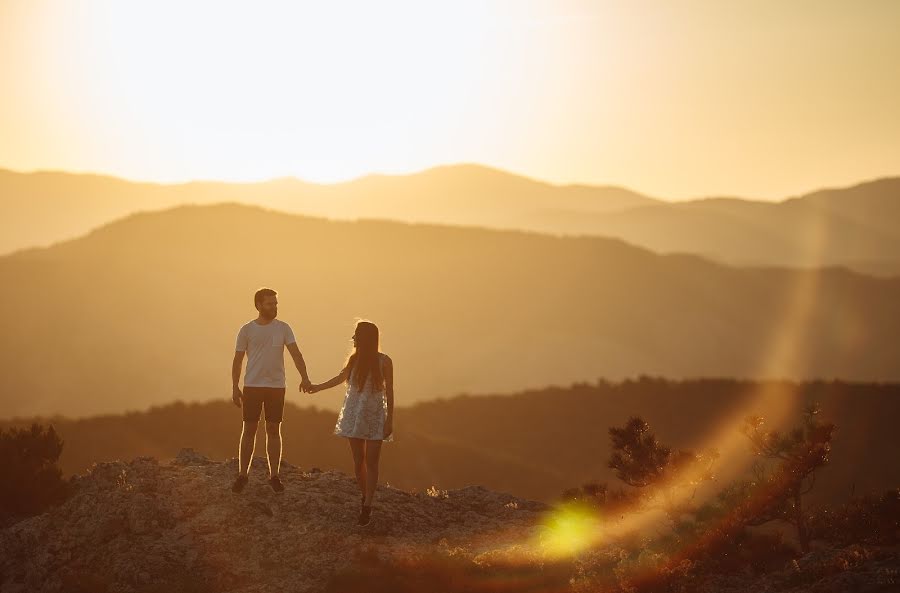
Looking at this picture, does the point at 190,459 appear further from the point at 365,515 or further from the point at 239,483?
the point at 365,515

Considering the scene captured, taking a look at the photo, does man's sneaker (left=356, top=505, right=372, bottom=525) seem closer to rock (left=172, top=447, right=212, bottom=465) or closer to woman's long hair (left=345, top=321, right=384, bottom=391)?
woman's long hair (left=345, top=321, right=384, bottom=391)

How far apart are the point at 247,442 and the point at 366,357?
231 cm

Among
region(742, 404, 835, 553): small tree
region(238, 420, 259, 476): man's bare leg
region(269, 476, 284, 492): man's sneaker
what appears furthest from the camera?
region(742, 404, 835, 553): small tree

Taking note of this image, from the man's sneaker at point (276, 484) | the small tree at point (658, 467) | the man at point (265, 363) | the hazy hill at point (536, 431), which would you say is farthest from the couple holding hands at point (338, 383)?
the hazy hill at point (536, 431)

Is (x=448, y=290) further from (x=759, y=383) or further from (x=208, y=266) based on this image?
(x=759, y=383)

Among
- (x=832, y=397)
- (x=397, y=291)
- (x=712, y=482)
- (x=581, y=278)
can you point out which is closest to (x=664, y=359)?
(x=581, y=278)

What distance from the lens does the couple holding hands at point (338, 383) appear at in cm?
1322

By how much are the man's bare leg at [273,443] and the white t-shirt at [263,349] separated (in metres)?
0.61

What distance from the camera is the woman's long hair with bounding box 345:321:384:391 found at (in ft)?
43.1

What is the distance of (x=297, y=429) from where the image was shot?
3988 centimetres

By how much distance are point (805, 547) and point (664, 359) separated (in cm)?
9654

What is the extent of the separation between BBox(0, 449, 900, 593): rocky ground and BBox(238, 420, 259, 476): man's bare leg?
82 centimetres

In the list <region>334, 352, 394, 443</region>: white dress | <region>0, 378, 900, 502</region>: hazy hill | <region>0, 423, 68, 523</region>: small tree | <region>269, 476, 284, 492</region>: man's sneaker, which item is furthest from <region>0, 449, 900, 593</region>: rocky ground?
<region>0, 378, 900, 502</region>: hazy hill

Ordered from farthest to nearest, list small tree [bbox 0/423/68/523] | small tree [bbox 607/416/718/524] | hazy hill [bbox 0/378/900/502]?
1. hazy hill [bbox 0/378/900/502]
2. small tree [bbox 0/423/68/523]
3. small tree [bbox 607/416/718/524]
